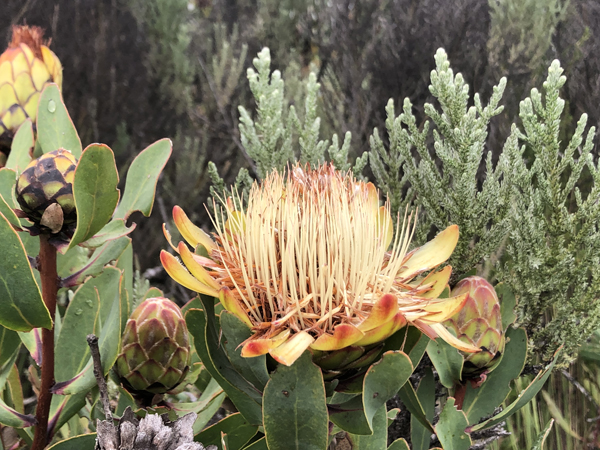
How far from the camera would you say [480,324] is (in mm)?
586

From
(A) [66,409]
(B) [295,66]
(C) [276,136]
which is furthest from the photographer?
(B) [295,66]

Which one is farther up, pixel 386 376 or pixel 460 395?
pixel 386 376

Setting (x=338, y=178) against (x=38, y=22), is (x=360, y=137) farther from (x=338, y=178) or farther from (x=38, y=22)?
(x=38, y=22)

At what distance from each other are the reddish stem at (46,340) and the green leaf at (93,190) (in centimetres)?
6

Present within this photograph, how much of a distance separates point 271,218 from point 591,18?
1347mm

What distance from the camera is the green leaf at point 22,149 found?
26.8 inches

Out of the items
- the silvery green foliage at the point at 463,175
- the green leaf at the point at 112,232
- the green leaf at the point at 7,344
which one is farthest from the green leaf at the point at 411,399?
the green leaf at the point at 7,344

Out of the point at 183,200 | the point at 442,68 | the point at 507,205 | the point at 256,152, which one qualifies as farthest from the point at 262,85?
the point at 183,200

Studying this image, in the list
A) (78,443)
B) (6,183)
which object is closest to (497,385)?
(78,443)

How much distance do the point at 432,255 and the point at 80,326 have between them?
16.9 inches

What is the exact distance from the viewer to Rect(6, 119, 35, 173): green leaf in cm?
68

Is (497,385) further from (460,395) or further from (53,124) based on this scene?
(53,124)

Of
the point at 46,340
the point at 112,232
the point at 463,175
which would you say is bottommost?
the point at 46,340

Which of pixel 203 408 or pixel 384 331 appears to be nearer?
pixel 384 331
